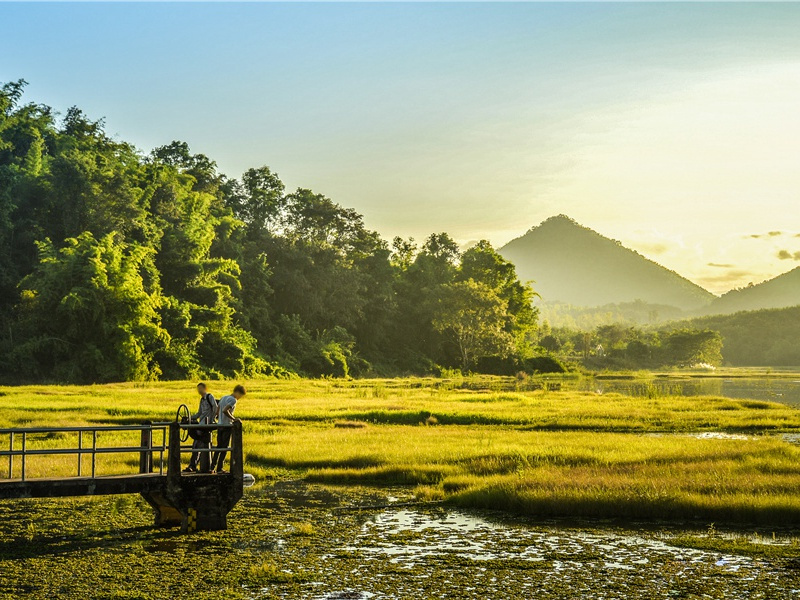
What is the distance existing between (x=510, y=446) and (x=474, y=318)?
86.2m

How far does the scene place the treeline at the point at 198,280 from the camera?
7225 cm

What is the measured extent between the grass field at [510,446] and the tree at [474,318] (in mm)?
55971

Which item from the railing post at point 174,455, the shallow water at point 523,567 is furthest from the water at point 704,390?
the railing post at point 174,455

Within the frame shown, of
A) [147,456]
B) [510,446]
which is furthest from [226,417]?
[510,446]

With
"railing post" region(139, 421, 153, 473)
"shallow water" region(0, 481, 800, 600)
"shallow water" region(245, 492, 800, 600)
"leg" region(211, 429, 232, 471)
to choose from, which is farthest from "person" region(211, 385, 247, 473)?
"shallow water" region(245, 492, 800, 600)

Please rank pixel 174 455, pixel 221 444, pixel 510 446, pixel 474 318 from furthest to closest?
1. pixel 474 318
2. pixel 510 446
3. pixel 221 444
4. pixel 174 455

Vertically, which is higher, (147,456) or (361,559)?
(147,456)

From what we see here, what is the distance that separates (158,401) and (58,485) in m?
32.1

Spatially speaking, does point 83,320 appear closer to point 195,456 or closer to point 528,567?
point 195,456

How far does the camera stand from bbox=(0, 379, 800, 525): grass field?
74.9ft

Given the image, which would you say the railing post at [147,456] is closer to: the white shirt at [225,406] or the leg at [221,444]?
the leg at [221,444]

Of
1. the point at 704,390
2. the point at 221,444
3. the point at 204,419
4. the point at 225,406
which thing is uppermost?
the point at 225,406

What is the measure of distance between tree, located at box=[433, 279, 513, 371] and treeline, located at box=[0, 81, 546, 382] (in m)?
0.21

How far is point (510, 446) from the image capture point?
1303 inches
